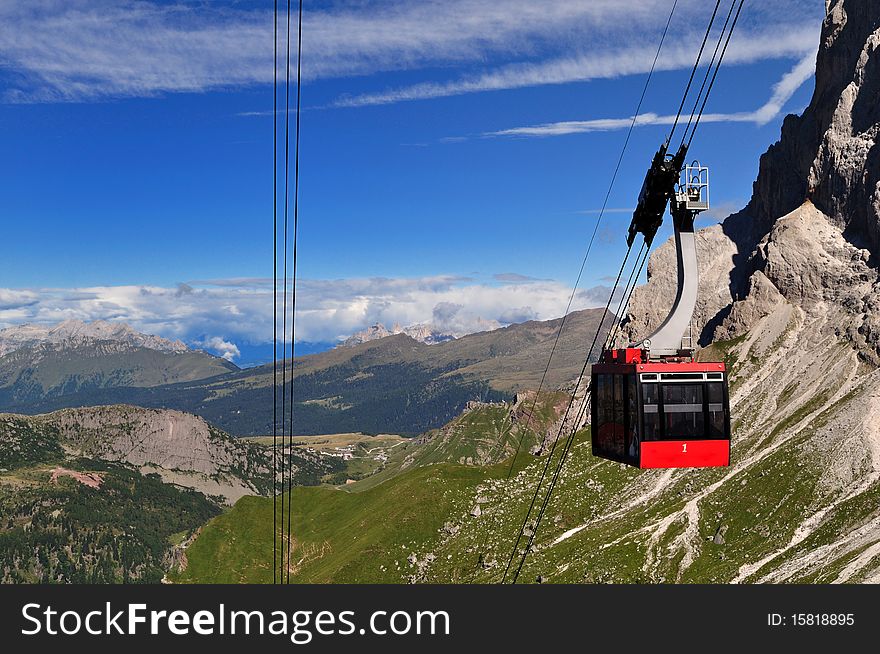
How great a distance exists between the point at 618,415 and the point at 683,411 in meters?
3.53

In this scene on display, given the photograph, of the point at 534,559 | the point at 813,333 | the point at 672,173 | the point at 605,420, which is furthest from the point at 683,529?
the point at 672,173

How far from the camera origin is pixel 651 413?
1474 inches

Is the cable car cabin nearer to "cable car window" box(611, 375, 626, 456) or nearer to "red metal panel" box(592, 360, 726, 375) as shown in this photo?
"red metal panel" box(592, 360, 726, 375)

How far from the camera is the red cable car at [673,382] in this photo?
37312mm

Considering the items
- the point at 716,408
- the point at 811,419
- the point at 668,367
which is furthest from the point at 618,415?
the point at 811,419

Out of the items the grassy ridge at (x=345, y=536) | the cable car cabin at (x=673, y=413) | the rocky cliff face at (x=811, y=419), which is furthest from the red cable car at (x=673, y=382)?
the grassy ridge at (x=345, y=536)

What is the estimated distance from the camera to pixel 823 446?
134 meters

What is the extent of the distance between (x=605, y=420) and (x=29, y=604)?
27.6 metres

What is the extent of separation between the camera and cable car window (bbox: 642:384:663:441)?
122ft

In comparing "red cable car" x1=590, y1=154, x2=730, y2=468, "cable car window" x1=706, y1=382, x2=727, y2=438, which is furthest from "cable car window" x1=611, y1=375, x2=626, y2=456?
"cable car window" x1=706, y1=382, x2=727, y2=438

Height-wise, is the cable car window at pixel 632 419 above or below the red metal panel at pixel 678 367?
below

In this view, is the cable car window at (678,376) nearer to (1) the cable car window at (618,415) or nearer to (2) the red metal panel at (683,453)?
(1) the cable car window at (618,415)

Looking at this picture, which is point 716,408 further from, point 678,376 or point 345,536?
point 345,536

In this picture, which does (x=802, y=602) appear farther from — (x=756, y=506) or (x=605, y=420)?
(x=756, y=506)
